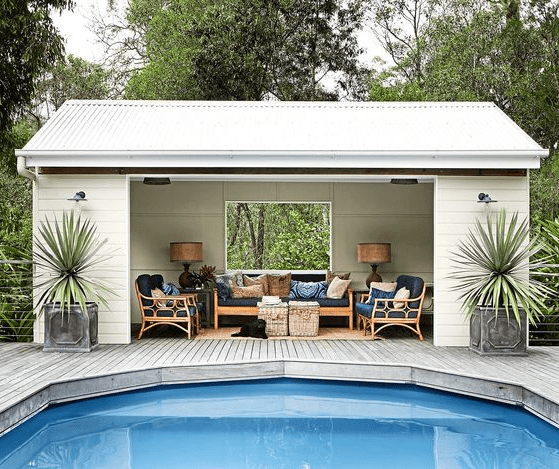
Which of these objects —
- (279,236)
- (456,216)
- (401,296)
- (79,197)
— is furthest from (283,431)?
(279,236)

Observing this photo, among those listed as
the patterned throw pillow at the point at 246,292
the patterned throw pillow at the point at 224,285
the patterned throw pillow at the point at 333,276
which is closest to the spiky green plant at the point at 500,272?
the patterned throw pillow at the point at 333,276

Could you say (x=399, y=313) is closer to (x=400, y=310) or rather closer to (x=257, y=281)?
(x=400, y=310)

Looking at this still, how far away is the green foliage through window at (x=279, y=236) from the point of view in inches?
645

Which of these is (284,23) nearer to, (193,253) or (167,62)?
(167,62)

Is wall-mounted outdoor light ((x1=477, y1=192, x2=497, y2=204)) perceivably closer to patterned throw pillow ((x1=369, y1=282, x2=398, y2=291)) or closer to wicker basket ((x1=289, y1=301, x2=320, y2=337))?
patterned throw pillow ((x1=369, y1=282, x2=398, y2=291))

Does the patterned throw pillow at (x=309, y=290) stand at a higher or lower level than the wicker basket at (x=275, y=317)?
higher

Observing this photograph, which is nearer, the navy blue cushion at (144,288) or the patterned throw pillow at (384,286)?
the navy blue cushion at (144,288)

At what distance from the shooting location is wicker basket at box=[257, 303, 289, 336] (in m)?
9.65

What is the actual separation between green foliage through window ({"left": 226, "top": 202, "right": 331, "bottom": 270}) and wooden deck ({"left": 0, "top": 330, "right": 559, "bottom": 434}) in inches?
294

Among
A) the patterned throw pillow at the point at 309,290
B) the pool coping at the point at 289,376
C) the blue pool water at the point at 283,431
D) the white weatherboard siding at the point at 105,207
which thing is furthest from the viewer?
the patterned throw pillow at the point at 309,290

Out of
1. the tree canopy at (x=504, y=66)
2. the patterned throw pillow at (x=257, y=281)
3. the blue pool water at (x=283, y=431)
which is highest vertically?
the tree canopy at (x=504, y=66)

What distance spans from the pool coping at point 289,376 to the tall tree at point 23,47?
6.51 m

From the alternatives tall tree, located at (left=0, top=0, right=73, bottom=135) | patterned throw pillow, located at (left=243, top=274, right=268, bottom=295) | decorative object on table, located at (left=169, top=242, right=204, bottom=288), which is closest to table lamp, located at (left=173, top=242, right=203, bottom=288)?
decorative object on table, located at (left=169, top=242, right=204, bottom=288)

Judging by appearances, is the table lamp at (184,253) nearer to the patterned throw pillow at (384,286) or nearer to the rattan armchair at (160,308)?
the rattan armchair at (160,308)
